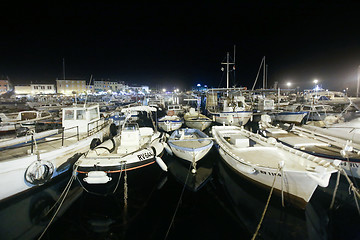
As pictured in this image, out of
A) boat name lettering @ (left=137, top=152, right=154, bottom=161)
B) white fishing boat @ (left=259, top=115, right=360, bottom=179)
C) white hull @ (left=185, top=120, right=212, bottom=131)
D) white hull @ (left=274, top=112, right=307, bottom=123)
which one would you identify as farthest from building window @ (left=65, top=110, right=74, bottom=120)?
white hull @ (left=274, top=112, right=307, bottom=123)

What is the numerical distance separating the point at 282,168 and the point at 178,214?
14.6 feet

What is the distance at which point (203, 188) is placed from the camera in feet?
31.0

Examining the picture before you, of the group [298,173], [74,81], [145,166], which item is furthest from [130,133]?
[74,81]

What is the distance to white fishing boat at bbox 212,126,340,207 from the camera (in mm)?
6918

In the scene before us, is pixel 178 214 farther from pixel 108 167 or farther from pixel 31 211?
pixel 31 211

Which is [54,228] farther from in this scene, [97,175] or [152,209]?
[152,209]

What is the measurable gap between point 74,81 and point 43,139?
250 ft

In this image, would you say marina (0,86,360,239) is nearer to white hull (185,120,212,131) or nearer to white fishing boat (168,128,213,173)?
white fishing boat (168,128,213,173)

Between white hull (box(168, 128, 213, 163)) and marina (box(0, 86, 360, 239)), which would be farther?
white hull (box(168, 128, 213, 163))

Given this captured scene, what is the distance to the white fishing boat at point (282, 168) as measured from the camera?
6.92m

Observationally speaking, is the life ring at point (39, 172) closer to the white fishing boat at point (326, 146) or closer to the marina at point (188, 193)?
the marina at point (188, 193)

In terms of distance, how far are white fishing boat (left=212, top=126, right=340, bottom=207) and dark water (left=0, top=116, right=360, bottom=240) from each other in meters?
0.67

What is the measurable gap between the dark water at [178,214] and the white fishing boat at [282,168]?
67 cm

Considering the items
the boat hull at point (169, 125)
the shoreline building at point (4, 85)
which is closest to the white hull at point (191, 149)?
the boat hull at point (169, 125)
